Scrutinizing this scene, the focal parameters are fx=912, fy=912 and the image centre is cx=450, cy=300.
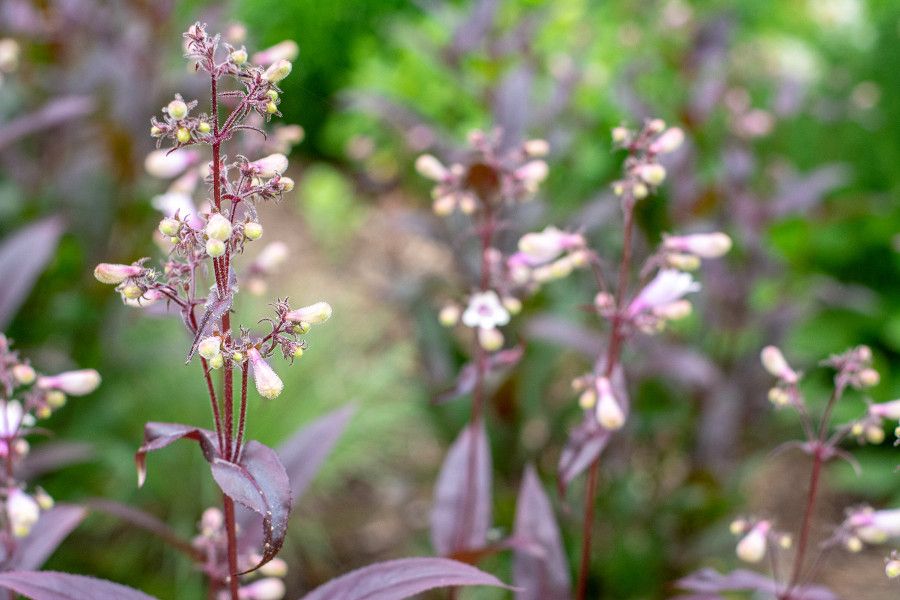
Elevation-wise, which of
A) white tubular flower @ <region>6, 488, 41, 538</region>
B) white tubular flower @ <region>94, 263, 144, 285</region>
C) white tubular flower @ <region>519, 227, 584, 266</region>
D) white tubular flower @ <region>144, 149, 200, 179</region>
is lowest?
white tubular flower @ <region>6, 488, 41, 538</region>

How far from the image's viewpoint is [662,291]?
127 centimetres

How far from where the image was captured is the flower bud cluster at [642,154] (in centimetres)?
120

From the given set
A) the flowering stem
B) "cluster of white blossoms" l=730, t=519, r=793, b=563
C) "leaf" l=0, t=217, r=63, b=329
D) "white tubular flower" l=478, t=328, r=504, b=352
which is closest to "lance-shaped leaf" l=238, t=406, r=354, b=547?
"white tubular flower" l=478, t=328, r=504, b=352

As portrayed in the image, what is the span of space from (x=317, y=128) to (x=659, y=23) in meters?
2.45

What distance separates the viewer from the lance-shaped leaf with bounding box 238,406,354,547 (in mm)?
1348

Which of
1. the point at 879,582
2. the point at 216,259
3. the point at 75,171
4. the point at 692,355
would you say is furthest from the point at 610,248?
the point at 216,259

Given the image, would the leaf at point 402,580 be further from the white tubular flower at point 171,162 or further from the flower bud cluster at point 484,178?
the white tubular flower at point 171,162

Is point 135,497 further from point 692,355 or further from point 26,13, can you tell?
point 692,355

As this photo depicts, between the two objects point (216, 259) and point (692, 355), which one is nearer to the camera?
point (216, 259)

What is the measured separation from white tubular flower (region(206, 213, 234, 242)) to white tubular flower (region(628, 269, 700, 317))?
0.64 meters

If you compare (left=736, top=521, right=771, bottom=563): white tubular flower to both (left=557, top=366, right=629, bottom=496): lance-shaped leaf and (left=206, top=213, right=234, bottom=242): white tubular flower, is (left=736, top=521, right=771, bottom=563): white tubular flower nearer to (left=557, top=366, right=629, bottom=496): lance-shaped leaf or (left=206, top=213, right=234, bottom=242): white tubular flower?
(left=557, top=366, right=629, bottom=496): lance-shaped leaf

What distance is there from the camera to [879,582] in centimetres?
266

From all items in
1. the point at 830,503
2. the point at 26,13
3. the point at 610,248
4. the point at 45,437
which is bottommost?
the point at 830,503

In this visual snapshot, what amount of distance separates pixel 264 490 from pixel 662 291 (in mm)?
622
